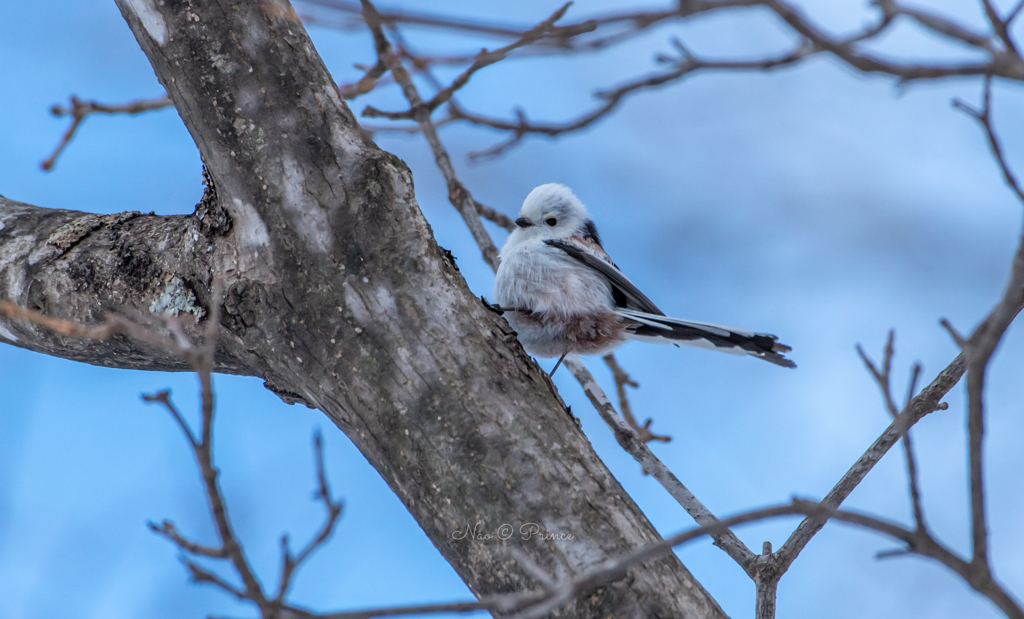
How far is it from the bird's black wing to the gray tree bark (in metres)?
0.90

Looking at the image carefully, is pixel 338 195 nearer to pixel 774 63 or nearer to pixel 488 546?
pixel 488 546

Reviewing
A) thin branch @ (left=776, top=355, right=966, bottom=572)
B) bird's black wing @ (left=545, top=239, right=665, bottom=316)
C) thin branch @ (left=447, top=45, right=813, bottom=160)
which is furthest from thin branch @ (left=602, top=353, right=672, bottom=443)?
thin branch @ (left=447, top=45, right=813, bottom=160)

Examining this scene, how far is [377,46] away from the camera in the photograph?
2.29 m

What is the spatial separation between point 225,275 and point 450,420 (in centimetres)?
62

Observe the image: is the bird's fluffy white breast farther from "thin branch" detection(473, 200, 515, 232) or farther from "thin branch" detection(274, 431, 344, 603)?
"thin branch" detection(274, 431, 344, 603)

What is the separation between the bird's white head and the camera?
2.88 m

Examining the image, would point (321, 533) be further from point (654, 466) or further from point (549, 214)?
point (549, 214)

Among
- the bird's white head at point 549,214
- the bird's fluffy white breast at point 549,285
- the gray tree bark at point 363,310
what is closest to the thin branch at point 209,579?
the gray tree bark at point 363,310

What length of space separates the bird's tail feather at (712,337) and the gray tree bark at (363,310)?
27.6 inches

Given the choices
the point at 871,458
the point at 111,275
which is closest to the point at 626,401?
the point at 871,458

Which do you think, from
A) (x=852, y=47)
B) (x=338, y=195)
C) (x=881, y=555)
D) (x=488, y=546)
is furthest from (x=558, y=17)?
(x=881, y=555)

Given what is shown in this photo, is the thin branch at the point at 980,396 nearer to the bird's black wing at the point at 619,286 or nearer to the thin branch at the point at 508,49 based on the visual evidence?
the thin branch at the point at 508,49

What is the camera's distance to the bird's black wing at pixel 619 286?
8.36 feet

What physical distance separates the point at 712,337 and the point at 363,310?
1105 millimetres
